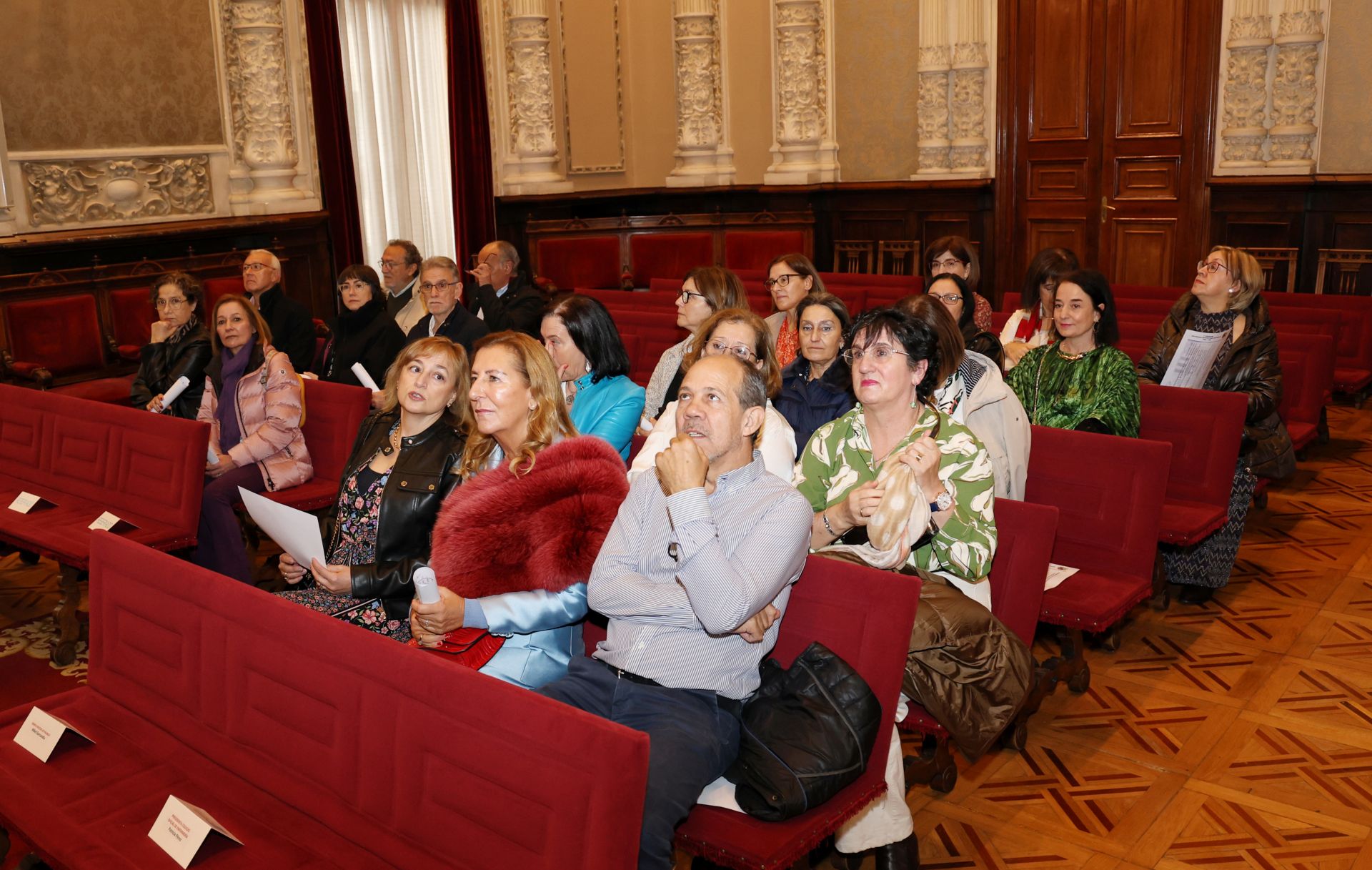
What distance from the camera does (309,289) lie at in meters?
9.77

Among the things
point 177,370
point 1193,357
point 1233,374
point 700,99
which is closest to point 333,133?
point 700,99

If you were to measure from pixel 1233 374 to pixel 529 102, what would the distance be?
25.8ft

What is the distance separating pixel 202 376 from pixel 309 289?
4.64 meters

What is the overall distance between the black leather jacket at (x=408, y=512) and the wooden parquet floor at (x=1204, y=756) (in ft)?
5.23

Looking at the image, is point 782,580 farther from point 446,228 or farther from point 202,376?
point 446,228

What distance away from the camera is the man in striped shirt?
2.35 meters

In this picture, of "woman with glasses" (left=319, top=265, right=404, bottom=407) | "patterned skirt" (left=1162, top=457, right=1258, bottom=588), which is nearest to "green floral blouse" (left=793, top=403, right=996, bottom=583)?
"patterned skirt" (left=1162, top=457, right=1258, bottom=588)

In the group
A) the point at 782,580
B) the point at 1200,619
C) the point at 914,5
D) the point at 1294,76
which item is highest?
the point at 914,5

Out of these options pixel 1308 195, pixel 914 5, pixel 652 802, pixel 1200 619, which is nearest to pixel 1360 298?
pixel 1308 195

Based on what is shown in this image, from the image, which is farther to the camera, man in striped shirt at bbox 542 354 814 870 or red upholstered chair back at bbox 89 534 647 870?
man in striped shirt at bbox 542 354 814 870

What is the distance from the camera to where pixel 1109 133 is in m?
10.4

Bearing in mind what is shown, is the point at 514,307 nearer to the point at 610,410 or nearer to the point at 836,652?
the point at 610,410

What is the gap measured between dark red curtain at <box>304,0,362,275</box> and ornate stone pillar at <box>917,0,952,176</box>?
17.8 ft

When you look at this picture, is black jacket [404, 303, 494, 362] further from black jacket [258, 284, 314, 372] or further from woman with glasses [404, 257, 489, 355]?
black jacket [258, 284, 314, 372]
